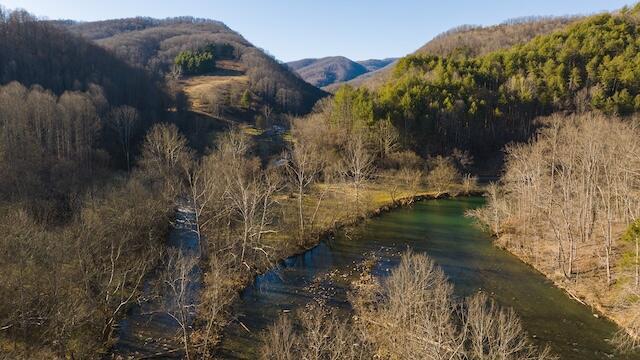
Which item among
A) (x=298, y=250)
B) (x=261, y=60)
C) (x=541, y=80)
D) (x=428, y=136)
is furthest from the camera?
(x=261, y=60)

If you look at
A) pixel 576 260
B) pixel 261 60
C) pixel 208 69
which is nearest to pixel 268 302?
pixel 576 260

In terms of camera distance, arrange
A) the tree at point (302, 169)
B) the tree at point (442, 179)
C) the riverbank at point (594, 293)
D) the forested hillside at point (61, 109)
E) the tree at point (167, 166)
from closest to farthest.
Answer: the riverbank at point (594, 293)
the tree at point (302, 169)
the forested hillside at point (61, 109)
the tree at point (167, 166)
the tree at point (442, 179)

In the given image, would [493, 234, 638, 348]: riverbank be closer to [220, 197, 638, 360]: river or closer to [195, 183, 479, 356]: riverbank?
[220, 197, 638, 360]: river

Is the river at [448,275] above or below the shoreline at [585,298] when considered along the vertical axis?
below

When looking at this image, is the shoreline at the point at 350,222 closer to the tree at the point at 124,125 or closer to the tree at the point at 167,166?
the tree at the point at 167,166

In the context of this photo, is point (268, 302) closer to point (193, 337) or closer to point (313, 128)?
point (193, 337)

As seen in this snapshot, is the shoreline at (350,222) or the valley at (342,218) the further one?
the shoreline at (350,222)

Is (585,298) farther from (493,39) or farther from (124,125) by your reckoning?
(493,39)

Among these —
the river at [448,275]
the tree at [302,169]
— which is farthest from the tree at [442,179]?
the tree at [302,169]

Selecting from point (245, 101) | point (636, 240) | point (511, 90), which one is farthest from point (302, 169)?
point (245, 101)
